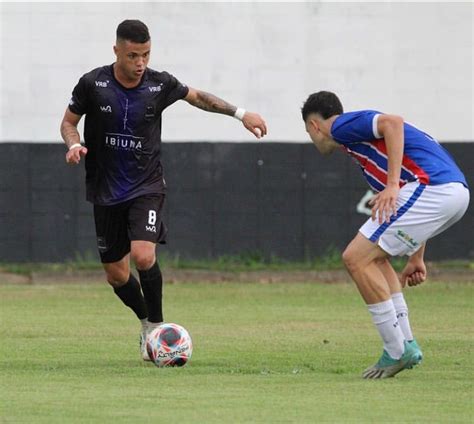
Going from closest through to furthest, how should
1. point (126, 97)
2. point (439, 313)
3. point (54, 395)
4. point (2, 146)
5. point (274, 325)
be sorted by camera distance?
point (54, 395)
point (126, 97)
point (274, 325)
point (439, 313)
point (2, 146)

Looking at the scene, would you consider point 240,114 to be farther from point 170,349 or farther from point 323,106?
point 170,349

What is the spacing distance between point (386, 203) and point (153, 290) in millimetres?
2447

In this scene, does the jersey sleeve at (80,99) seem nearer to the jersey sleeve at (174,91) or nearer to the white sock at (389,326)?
the jersey sleeve at (174,91)

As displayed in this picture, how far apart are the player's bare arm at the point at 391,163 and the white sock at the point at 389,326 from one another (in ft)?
1.98

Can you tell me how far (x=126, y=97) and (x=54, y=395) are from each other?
3202 mm

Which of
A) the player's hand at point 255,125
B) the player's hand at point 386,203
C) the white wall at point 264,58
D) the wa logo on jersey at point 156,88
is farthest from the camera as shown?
the white wall at point 264,58

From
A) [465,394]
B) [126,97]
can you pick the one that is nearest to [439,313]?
[126,97]

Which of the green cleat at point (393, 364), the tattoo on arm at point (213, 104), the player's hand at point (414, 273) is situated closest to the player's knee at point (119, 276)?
the tattoo on arm at point (213, 104)

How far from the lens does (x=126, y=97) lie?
11.3m

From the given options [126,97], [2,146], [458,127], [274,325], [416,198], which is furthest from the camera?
[458,127]

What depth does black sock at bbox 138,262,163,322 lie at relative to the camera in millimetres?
11156

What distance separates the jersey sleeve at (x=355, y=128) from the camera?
955cm

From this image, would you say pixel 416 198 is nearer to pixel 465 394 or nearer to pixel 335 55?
pixel 465 394

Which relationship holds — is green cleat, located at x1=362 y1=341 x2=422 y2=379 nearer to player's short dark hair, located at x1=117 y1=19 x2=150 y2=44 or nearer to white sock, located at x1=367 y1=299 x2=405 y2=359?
white sock, located at x1=367 y1=299 x2=405 y2=359
